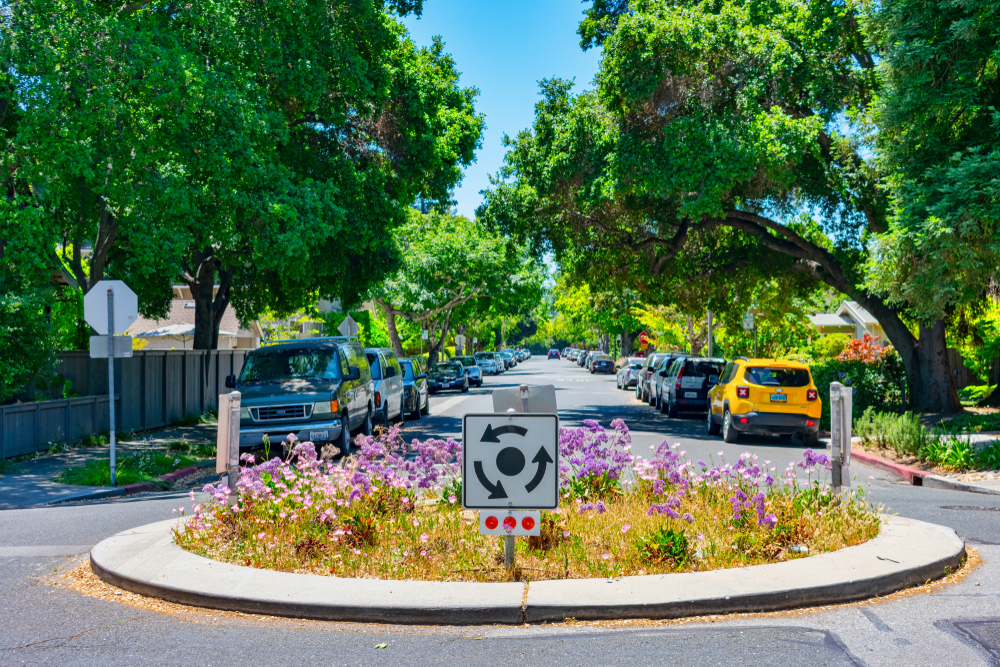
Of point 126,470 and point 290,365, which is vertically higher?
point 290,365

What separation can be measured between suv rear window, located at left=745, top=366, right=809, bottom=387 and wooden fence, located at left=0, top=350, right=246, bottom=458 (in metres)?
13.5

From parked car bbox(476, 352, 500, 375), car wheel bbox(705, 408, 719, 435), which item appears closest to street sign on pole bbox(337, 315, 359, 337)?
car wheel bbox(705, 408, 719, 435)

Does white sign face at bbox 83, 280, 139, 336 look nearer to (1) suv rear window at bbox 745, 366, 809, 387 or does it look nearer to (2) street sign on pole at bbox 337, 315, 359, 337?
(1) suv rear window at bbox 745, 366, 809, 387

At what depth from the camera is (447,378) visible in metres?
39.0

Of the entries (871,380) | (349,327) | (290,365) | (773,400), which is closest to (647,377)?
(871,380)

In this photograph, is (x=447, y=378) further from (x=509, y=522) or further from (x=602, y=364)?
(x=509, y=522)

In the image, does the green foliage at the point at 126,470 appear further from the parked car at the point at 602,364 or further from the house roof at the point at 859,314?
the parked car at the point at 602,364

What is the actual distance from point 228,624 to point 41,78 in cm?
1096

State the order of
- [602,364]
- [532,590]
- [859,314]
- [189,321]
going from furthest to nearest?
[602,364] < [859,314] < [189,321] < [532,590]

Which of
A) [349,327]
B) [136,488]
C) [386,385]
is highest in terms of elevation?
[349,327]

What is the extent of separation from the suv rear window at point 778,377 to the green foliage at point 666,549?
11072mm

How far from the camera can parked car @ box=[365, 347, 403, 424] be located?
19.5 m

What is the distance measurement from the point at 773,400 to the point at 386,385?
28.4 feet

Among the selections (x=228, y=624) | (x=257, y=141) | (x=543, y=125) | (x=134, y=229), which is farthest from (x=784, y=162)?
(x=228, y=624)
